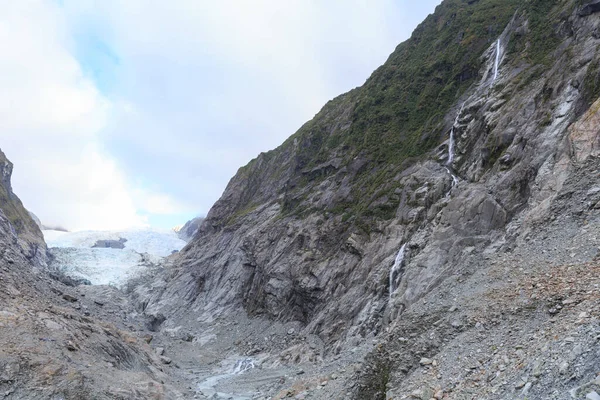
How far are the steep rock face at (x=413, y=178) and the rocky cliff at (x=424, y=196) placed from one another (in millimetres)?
162

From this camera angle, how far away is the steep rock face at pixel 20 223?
71.0m

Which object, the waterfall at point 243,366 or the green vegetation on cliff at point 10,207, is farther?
the green vegetation on cliff at point 10,207

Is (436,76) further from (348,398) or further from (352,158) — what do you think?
(348,398)

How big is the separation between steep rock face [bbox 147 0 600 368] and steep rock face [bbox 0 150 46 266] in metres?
24.6

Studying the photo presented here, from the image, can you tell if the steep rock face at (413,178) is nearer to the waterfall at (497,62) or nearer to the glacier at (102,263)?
the waterfall at (497,62)

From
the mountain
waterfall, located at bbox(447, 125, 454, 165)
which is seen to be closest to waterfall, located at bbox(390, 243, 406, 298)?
the mountain

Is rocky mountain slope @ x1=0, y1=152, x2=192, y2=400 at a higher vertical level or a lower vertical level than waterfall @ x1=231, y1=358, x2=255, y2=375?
higher

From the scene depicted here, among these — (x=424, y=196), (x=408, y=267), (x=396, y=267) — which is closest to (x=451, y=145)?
(x=424, y=196)

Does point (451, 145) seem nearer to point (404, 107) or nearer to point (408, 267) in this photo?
point (408, 267)

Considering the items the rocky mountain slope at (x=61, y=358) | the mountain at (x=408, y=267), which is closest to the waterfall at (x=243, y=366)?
the mountain at (x=408, y=267)

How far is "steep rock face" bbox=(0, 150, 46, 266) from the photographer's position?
70988mm

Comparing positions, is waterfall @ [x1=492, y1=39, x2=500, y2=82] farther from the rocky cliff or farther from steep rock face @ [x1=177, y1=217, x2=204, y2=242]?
steep rock face @ [x1=177, y1=217, x2=204, y2=242]

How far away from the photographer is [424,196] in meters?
33.5

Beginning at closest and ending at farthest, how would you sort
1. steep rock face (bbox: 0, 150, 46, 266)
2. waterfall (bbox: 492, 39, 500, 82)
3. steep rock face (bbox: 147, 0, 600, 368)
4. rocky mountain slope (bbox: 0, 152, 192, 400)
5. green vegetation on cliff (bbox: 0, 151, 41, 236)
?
rocky mountain slope (bbox: 0, 152, 192, 400)
steep rock face (bbox: 147, 0, 600, 368)
waterfall (bbox: 492, 39, 500, 82)
steep rock face (bbox: 0, 150, 46, 266)
green vegetation on cliff (bbox: 0, 151, 41, 236)
